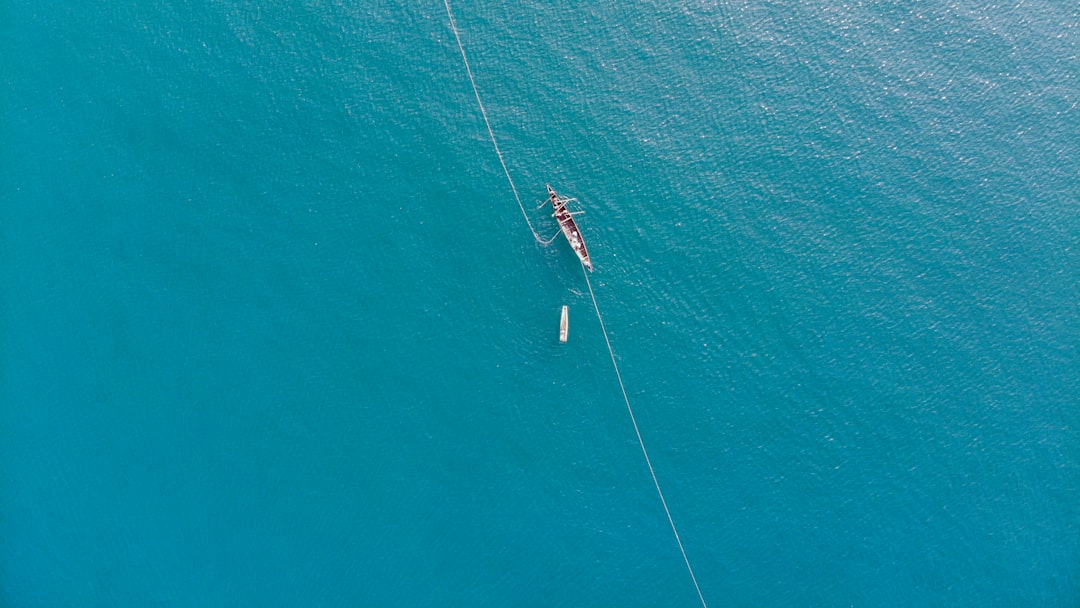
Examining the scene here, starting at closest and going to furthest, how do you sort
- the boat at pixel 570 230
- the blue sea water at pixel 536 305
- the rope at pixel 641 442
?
the rope at pixel 641 442, the blue sea water at pixel 536 305, the boat at pixel 570 230

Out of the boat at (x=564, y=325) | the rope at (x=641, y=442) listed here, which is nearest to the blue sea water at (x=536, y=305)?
the rope at (x=641, y=442)

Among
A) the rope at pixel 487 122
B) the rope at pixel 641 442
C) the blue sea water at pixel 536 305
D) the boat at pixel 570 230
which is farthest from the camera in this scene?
the rope at pixel 487 122

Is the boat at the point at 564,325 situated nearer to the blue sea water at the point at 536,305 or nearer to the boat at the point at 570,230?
the blue sea water at the point at 536,305

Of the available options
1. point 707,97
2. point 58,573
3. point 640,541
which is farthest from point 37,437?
point 707,97

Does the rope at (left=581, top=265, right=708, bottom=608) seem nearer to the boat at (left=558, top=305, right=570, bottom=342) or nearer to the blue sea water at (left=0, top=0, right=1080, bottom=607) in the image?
the blue sea water at (left=0, top=0, right=1080, bottom=607)

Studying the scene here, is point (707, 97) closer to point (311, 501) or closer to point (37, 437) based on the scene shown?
point (311, 501)

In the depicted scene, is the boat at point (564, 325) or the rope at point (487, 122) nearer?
the boat at point (564, 325)

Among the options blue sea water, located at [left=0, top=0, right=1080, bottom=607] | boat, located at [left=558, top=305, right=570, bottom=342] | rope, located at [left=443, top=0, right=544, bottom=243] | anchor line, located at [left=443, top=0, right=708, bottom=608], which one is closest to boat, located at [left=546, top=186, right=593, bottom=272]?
anchor line, located at [left=443, top=0, right=708, bottom=608]

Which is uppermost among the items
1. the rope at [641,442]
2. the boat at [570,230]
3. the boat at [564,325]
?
the boat at [570,230]

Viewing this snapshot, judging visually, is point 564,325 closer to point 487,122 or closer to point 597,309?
point 597,309
